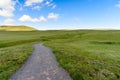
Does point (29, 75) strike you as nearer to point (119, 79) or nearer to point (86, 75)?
point (86, 75)

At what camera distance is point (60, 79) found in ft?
53.7

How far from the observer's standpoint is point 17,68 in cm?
2097

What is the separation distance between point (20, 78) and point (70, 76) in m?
4.47

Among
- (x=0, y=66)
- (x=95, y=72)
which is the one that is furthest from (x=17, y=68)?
(x=95, y=72)

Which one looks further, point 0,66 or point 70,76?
point 0,66

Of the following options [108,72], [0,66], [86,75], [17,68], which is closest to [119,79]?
[108,72]

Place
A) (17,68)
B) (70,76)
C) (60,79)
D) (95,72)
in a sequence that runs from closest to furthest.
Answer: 1. (60,79)
2. (70,76)
3. (95,72)
4. (17,68)

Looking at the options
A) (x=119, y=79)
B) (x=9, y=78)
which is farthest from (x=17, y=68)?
(x=119, y=79)

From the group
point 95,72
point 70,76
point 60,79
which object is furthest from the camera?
point 95,72

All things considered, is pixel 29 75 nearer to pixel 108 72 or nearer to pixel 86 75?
pixel 86 75

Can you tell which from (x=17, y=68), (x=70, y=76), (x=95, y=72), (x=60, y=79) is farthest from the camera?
(x=17, y=68)

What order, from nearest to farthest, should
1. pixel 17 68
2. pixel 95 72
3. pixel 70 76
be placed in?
pixel 70 76 → pixel 95 72 → pixel 17 68

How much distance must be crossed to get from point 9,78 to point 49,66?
→ 541 centimetres

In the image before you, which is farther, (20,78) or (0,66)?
(0,66)
